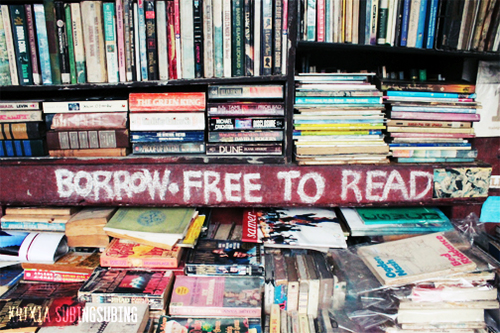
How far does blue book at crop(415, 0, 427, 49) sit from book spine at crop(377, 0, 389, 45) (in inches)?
5.8

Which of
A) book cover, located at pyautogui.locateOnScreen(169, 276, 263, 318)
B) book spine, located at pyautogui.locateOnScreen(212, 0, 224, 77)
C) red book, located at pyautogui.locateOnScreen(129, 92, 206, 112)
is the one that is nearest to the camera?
book cover, located at pyautogui.locateOnScreen(169, 276, 263, 318)

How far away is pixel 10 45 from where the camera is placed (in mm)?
1583

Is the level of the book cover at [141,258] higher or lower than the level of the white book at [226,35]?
lower

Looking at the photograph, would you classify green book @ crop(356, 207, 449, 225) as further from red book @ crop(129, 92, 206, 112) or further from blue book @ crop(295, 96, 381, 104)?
red book @ crop(129, 92, 206, 112)

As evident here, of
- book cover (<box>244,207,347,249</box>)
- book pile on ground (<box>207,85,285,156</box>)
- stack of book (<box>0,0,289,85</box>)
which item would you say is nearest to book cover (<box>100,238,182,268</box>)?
book cover (<box>244,207,347,249</box>)

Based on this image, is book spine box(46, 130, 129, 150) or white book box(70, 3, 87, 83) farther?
book spine box(46, 130, 129, 150)

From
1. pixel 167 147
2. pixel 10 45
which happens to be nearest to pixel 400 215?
pixel 167 147

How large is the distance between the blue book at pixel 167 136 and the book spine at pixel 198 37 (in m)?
0.26

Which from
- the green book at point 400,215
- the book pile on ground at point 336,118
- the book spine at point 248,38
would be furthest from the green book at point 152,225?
the green book at point 400,215

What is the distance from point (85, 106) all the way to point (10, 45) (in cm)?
40

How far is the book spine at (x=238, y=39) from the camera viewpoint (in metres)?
1.54

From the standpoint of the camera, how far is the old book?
1.65 meters

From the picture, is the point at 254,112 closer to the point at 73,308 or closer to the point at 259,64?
the point at 259,64

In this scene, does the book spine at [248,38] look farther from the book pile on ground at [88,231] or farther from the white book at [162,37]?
the book pile on ground at [88,231]
